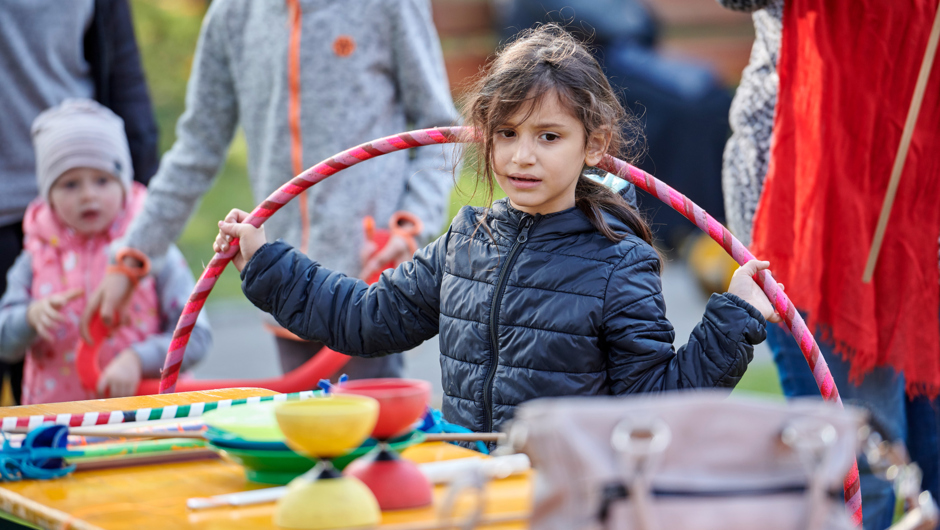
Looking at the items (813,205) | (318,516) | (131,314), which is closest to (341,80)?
(131,314)

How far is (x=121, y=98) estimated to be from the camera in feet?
12.0

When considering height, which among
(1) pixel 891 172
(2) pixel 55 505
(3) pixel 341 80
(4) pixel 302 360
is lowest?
(4) pixel 302 360

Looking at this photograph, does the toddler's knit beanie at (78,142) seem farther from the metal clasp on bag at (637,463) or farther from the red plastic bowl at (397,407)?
the metal clasp on bag at (637,463)

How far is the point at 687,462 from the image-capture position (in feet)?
2.95

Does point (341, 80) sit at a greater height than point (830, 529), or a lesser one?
greater

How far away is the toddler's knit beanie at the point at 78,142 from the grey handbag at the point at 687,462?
2621mm

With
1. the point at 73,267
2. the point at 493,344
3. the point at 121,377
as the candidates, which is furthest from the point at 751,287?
the point at 73,267

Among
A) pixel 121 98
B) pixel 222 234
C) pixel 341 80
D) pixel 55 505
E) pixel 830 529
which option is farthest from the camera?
pixel 121 98

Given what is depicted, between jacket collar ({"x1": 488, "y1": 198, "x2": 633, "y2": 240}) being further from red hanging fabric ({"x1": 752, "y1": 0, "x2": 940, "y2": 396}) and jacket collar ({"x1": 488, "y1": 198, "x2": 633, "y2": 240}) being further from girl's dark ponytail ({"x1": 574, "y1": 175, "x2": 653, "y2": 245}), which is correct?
red hanging fabric ({"x1": 752, "y1": 0, "x2": 940, "y2": 396})

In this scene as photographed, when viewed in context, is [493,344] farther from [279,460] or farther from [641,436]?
[641,436]

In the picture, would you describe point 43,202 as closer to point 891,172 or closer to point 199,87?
point 199,87

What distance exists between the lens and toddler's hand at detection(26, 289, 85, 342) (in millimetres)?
3035

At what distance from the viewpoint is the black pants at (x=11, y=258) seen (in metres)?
3.40

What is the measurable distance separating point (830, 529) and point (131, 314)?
8.82 ft
